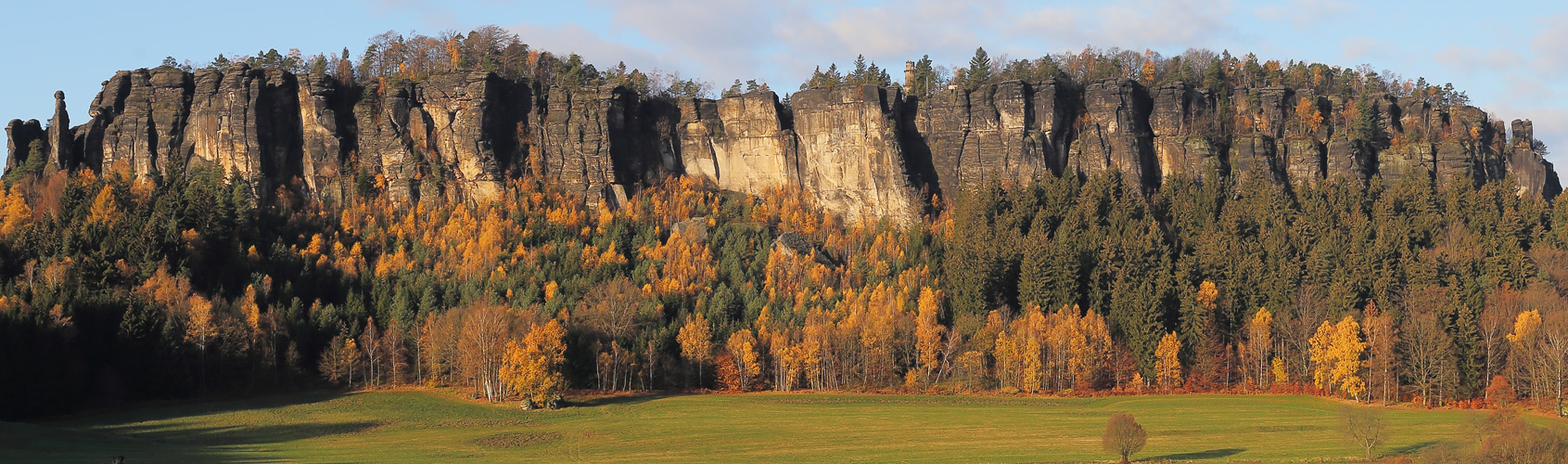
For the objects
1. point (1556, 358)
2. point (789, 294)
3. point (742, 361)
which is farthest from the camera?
point (789, 294)

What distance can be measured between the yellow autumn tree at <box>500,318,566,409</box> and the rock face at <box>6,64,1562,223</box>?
5454 cm

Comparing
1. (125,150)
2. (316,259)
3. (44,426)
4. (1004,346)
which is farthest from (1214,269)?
(125,150)

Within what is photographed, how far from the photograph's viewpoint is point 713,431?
7956 cm

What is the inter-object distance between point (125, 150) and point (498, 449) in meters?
90.4

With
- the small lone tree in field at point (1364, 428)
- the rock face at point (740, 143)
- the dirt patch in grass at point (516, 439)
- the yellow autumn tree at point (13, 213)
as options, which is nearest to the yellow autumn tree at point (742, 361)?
the dirt patch in grass at point (516, 439)

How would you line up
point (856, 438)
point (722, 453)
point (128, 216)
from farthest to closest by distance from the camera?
point (128, 216)
point (856, 438)
point (722, 453)

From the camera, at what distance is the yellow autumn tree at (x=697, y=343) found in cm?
10800

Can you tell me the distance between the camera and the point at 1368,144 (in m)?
151

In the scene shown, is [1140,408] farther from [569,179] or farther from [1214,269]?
[569,179]

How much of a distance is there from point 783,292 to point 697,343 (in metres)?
16.6

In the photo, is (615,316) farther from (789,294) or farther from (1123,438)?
(1123,438)

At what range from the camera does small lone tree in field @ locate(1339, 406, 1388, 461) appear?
213 feet

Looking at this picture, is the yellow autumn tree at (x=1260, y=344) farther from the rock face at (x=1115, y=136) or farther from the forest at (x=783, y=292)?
the rock face at (x=1115, y=136)

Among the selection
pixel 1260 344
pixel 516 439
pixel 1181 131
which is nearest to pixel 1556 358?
pixel 1260 344
